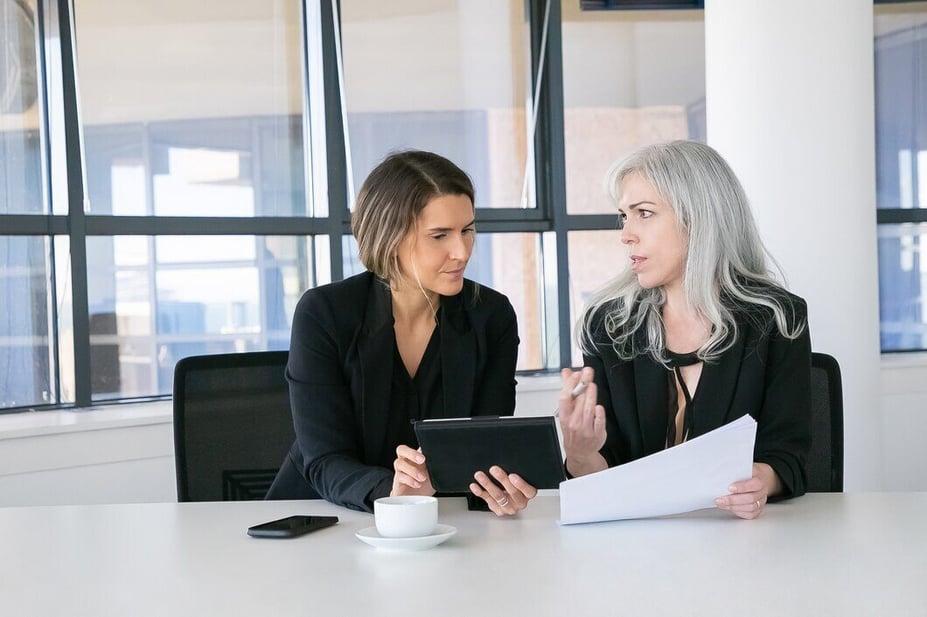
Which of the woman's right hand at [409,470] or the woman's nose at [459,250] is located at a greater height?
the woman's nose at [459,250]

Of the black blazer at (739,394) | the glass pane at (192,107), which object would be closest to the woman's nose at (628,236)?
the black blazer at (739,394)

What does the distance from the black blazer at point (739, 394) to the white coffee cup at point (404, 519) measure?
2.29ft

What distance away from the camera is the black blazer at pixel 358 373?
7.09 ft

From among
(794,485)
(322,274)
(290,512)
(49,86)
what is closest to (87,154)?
(49,86)

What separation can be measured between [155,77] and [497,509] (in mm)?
2704

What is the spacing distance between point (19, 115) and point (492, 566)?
2885 mm

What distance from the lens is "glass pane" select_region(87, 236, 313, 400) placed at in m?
3.87

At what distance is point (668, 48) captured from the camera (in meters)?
4.74

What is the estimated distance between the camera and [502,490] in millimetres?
1795

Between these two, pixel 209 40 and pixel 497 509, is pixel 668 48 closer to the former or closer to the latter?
pixel 209 40

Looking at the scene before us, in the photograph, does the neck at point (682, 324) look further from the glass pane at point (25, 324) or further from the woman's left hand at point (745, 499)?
the glass pane at point (25, 324)

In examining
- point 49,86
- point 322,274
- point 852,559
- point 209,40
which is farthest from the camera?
point 322,274

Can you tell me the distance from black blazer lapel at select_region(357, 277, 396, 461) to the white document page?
627mm

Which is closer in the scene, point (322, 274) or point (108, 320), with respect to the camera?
point (108, 320)
